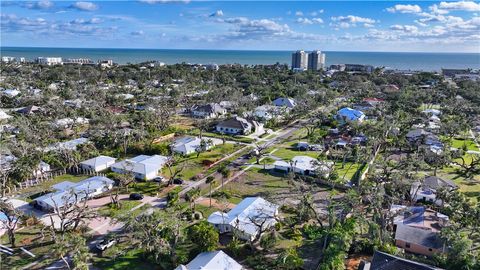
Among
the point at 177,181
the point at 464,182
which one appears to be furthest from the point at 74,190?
the point at 464,182

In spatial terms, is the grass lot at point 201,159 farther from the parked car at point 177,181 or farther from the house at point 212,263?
the house at point 212,263

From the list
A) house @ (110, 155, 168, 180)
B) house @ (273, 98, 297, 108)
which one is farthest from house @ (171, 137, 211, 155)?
house @ (273, 98, 297, 108)

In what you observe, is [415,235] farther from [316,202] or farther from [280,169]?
[280,169]

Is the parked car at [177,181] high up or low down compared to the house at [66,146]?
down

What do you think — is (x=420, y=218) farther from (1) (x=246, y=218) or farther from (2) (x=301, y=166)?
(2) (x=301, y=166)

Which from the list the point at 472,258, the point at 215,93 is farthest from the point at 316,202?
the point at 215,93

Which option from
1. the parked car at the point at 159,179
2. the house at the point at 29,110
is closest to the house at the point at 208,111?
the house at the point at 29,110
